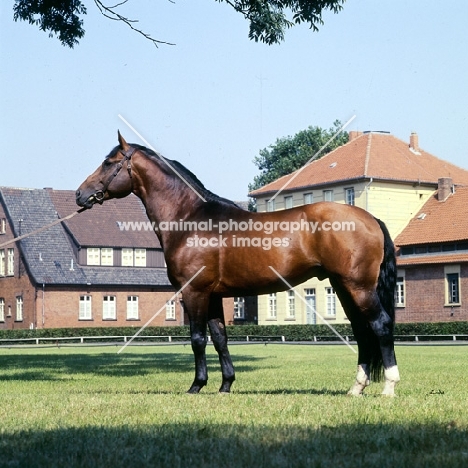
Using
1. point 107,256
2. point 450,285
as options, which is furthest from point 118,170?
point 107,256

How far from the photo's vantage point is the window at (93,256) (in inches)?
2835

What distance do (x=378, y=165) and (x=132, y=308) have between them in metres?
22.8

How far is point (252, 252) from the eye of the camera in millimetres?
10898

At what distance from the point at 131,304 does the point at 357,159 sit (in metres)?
21.5

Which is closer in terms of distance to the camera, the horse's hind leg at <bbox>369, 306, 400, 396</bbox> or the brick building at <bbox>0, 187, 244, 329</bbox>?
the horse's hind leg at <bbox>369, 306, 400, 396</bbox>

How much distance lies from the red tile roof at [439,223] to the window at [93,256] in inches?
970

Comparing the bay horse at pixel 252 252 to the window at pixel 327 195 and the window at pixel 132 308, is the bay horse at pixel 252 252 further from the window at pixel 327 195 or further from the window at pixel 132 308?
the window at pixel 132 308

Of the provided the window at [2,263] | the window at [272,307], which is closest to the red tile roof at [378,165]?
the window at [272,307]

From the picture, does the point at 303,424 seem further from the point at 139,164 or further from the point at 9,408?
the point at 139,164

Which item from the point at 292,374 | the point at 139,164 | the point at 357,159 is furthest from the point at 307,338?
the point at 139,164

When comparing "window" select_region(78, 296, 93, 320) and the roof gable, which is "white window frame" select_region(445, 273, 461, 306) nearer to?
the roof gable

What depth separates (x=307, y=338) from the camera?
5647 centimetres

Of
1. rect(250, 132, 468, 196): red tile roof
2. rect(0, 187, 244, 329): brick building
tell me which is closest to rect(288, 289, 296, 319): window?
rect(0, 187, 244, 329): brick building

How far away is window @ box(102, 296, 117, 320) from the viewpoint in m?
71.8
